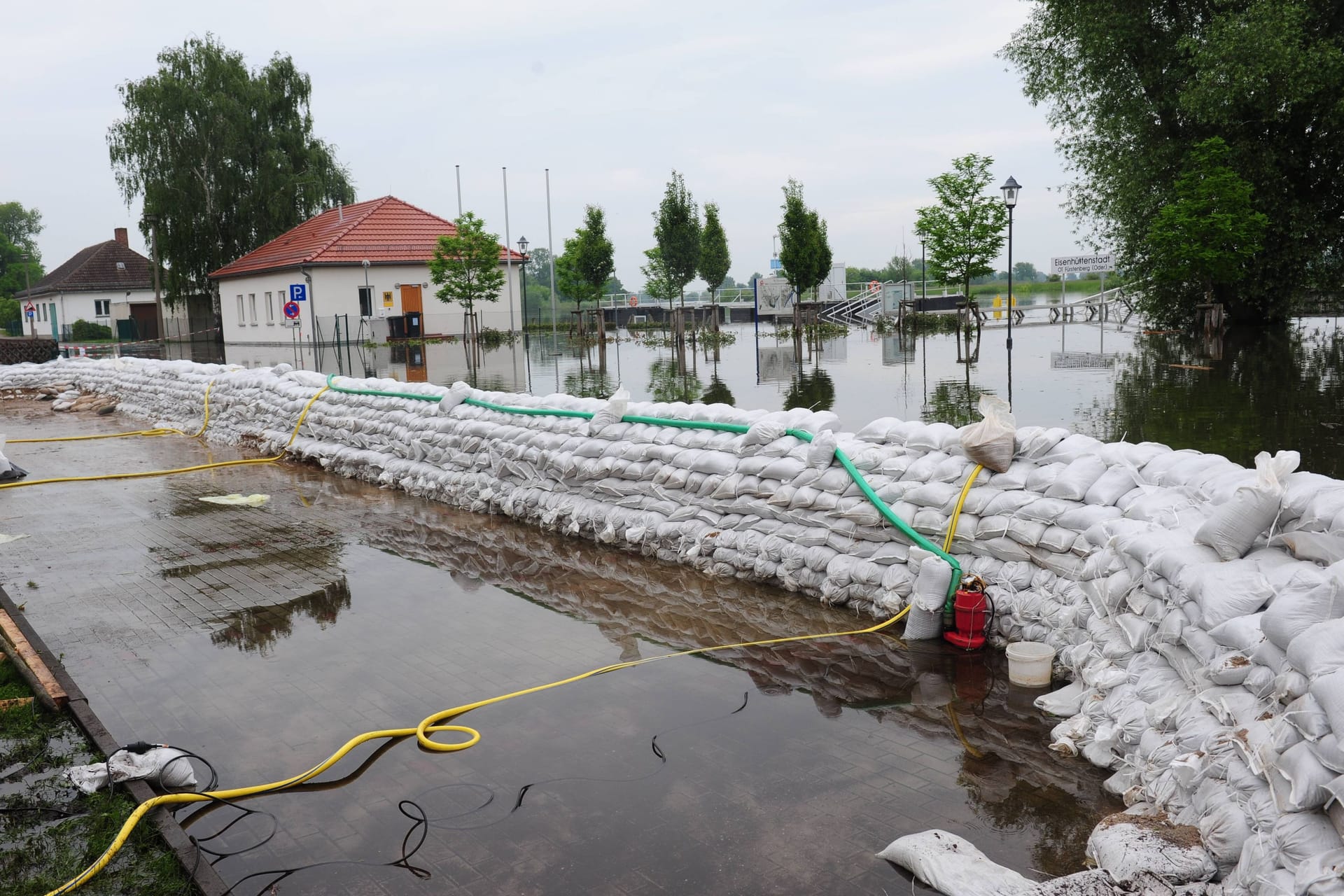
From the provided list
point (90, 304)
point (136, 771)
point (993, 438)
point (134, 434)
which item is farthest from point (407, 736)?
point (90, 304)

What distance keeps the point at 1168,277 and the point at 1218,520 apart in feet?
78.0

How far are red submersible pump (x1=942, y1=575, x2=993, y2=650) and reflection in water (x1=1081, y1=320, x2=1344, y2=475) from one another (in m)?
4.53

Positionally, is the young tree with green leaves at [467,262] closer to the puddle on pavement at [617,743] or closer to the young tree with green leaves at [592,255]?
the young tree with green leaves at [592,255]

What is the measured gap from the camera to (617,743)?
4.40m

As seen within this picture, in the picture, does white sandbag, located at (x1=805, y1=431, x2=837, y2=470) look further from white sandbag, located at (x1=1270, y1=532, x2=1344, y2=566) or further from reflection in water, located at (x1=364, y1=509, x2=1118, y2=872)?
white sandbag, located at (x1=1270, y1=532, x2=1344, y2=566)

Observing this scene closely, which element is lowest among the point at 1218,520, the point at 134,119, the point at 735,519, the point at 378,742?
the point at 378,742

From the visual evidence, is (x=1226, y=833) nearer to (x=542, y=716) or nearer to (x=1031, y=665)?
(x=1031, y=665)

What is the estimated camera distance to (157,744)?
4.13 metres

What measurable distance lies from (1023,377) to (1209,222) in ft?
29.8

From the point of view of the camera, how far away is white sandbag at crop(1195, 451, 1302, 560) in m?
3.68

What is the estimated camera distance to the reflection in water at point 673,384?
1627cm

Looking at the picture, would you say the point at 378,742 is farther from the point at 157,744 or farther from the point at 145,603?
the point at 145,603

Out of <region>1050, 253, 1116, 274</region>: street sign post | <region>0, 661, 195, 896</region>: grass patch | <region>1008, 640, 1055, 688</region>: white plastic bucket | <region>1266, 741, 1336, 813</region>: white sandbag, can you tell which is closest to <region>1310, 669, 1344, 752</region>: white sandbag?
<region>1266, 741, 1336, 813</region>: white sandbag

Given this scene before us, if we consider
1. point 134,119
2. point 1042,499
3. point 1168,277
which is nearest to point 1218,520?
point 1042,499
